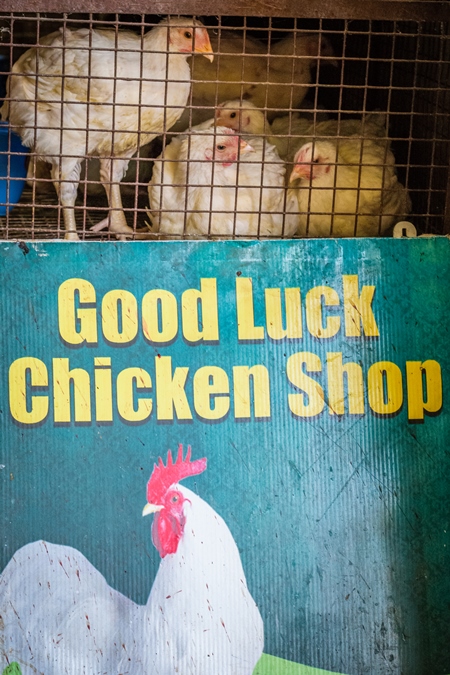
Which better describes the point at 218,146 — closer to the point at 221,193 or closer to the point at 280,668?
the point at 221,193

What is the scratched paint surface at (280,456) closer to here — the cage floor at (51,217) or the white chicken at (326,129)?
the cage floor at (51,217)

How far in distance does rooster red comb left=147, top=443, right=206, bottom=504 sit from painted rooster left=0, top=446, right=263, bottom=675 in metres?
0.08

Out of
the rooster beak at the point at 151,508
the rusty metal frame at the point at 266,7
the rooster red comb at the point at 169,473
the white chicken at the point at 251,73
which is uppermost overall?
the white chicken at the point at 251,73

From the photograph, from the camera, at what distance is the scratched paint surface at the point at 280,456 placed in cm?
161

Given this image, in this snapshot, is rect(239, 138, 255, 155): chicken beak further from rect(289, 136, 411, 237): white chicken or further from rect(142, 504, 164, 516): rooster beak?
rect(142, 504, 164, 516): rooster beak

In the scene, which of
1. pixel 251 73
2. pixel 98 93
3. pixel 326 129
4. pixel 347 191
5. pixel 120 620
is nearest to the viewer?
pixel 120 620

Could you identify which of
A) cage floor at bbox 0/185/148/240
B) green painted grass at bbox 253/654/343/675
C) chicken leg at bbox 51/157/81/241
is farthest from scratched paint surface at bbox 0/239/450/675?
cage floor at bbox 0/185/148/240

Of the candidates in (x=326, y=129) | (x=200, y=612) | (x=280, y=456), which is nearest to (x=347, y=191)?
(x=326, y=129)

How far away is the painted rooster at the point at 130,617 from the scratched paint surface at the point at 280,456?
0.10ft

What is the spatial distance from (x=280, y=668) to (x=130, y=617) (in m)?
0.34

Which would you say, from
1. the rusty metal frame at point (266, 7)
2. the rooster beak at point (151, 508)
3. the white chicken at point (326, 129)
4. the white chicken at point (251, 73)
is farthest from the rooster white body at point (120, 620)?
the white chicken at point (251, 73)

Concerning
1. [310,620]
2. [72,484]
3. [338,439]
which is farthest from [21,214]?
[310,620]

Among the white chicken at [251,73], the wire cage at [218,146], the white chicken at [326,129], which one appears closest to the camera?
the wire cage at [218,146]

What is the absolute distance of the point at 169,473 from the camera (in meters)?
1.64
